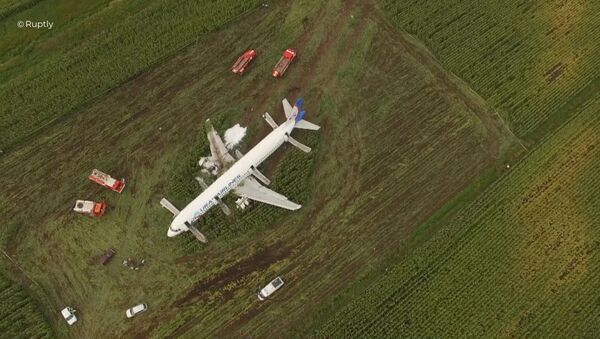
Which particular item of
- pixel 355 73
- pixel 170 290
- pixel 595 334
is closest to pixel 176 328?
pixel 170 290

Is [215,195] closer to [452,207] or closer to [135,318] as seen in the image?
[135,318]

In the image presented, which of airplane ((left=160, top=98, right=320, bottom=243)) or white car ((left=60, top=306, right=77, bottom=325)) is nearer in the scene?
white car ((left=60, top=306, right=77, bottom=325))

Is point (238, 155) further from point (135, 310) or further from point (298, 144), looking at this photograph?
point (135, 310)

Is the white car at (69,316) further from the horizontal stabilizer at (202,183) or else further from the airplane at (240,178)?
the horizontal stabilizer at (202,183)

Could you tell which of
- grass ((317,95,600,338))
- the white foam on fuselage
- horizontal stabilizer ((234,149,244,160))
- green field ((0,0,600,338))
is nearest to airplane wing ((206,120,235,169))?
horizontal stabilizer ((234,149,244,160))

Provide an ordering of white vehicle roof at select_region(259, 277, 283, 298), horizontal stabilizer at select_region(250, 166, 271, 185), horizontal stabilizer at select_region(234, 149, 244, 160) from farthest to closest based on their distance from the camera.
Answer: horizontal stabilizer at select_region(234, 149, 244, 160) < horizontal stabilizer at select_region(250, 166, 271, 185) < white vehicle roof at select_region(259, 277, 283, 298)

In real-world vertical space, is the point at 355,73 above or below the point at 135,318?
above

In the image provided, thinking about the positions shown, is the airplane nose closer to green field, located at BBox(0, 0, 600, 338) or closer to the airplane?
the airplane
